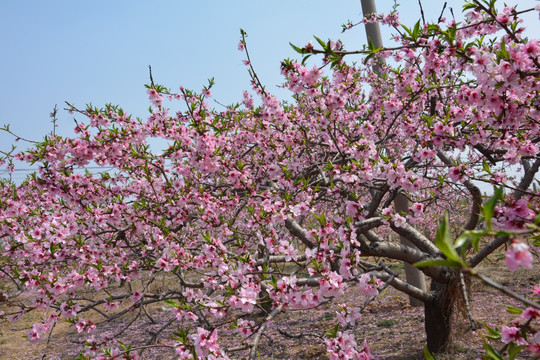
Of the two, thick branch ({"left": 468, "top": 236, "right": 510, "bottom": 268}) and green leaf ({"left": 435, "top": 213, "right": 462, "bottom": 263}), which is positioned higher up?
thick branch ({"left": 468, "top": 236, "right": 510, "bottom": 268})

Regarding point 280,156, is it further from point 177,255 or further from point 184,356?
→ point 184,356

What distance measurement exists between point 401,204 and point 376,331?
3.07 meters

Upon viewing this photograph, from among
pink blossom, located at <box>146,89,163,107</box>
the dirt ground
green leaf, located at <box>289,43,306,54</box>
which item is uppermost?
pink blossom, located at <box>146,89,163,107</box>

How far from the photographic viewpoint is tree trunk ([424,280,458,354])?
16.6 feet

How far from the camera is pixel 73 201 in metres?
4.84

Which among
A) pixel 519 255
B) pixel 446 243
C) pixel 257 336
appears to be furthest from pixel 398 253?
pixel 446 243

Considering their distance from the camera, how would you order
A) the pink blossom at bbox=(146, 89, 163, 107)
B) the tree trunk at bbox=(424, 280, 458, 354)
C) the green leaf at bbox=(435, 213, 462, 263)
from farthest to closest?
the tree trunk at bbox=(424, 280, 458, 354)
the pink blossom at bbox=(146, 89, 163, 107)
the green leaf at bbox=(435, 213, 462, 263)

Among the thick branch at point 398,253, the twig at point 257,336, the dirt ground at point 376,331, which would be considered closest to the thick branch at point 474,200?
the thick branch at point 398,253

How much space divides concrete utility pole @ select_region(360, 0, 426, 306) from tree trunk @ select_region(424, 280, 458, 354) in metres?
2.86

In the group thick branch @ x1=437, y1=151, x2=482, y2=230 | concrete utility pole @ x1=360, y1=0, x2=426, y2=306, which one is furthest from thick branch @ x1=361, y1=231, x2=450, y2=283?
concrete utility pole @ x1=360, y1=0, x2=426, y2=306

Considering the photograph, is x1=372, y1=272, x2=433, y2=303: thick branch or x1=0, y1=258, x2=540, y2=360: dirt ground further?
x1=0, y1=258, x2=540, y2=360: dirt ground

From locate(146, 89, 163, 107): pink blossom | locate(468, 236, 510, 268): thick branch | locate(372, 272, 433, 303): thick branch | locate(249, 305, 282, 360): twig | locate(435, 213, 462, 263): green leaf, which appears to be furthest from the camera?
locate(146, 89, 163, 107): pink blossom

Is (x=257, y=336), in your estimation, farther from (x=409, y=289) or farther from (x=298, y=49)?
(x=409, y=289)

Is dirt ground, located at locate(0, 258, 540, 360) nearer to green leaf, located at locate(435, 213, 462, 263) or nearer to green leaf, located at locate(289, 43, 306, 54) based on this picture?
green leaf, located at locate(289, 43, 306, 54)
